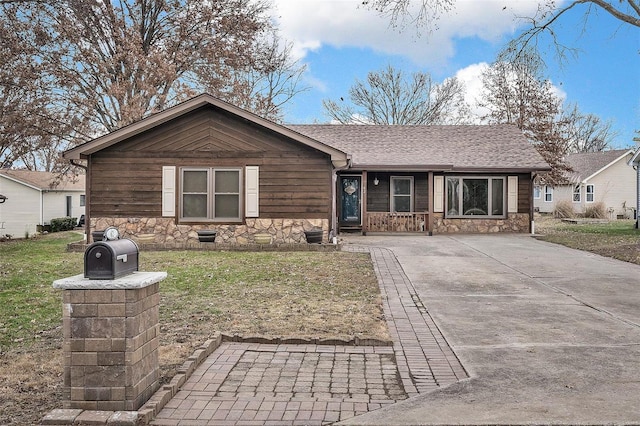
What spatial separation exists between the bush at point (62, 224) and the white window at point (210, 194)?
69.8ft

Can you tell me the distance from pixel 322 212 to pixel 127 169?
553 cm

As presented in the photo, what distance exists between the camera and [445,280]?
32.8ft

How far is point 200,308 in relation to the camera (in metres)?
7.32

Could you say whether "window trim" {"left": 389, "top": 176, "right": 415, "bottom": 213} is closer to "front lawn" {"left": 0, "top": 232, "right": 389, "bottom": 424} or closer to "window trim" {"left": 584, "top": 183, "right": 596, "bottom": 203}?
"front lawn" {"left": 0, "top": 232, "right": 389, "bottom": 424}

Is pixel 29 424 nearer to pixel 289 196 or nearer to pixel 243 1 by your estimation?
pixel 289 196

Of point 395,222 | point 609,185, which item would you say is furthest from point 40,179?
point 609,185

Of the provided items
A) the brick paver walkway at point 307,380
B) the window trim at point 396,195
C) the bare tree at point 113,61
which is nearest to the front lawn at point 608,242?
the window trim at point 396,195

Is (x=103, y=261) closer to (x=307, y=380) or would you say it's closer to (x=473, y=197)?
(x=307, y=380)

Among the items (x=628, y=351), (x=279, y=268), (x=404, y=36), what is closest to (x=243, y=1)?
(x=404, y=36)

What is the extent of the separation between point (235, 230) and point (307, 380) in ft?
37.4

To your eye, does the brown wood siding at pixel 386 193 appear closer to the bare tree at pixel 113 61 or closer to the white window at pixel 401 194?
the white window at pixel 401 194

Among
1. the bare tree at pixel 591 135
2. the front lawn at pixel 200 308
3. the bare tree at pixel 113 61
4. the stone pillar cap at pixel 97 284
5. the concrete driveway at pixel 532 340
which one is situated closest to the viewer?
the stone pillar cap at pixel 97 284

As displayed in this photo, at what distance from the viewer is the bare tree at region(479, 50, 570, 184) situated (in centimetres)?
3475

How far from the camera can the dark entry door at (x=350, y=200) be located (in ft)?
70.4
